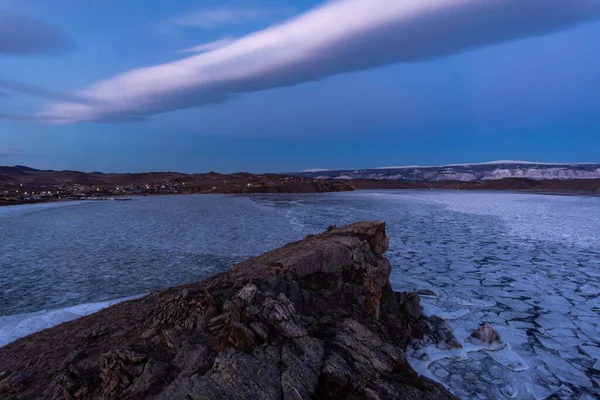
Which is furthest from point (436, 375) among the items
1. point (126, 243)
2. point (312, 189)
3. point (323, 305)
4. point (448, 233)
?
point (312, 189)

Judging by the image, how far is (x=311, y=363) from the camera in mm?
3469


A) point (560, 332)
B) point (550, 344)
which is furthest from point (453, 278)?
point (550, 344)

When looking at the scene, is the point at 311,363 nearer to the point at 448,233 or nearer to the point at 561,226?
the point at 448,233

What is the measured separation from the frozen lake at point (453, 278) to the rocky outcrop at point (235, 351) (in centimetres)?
124

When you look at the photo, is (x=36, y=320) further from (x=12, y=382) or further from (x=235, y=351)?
(x=235, y=351)

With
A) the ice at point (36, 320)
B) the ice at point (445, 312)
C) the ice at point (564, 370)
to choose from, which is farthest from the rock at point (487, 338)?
the ice at point (36, 320)

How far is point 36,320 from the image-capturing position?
6297mm

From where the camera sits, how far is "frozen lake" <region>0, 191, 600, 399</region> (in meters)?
4.68

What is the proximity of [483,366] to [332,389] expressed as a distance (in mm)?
2707

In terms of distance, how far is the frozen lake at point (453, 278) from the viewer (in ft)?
15.4

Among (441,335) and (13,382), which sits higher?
(13,382)

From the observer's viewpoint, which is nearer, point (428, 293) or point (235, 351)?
point (235, 351)

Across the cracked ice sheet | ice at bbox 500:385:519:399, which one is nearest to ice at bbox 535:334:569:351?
the cracked ice sheet

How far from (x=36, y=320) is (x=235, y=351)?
5180 millimetres
